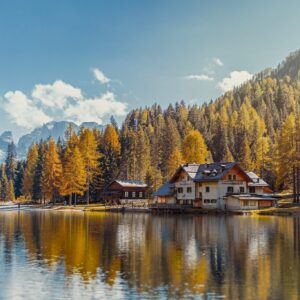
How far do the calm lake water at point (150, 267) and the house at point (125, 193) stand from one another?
234 feet

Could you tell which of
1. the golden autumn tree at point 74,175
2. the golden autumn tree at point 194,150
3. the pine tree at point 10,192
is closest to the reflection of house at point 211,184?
the golden autumn tree at point 194,150

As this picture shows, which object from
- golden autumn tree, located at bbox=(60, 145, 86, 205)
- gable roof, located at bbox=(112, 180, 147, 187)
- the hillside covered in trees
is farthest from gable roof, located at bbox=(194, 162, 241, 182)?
golden autumn tree, located at bbox=(60, 145, 86, 205)

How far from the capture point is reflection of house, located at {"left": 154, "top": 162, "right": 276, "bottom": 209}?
9231 centimetres

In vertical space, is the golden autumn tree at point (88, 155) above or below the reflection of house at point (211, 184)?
above

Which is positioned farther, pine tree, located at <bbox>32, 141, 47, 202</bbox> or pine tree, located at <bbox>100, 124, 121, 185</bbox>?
pine tree, located at <bbox>32, 141, 47, 202</bbox>

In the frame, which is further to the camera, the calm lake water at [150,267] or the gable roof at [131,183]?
the gable roof at [131,183]

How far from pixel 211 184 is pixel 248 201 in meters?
8.16

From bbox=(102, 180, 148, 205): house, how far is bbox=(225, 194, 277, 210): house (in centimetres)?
2931

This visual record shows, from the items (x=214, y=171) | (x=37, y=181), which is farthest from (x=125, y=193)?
(x=37, y=181)

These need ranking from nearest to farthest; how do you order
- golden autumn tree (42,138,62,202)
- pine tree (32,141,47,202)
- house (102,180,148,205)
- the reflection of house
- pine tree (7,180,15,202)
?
the reflection of house < house (102,180,148,205) < golden autumn tree (42,138,62,202) < pine tree (32,141,47,202) < pine tree (7,180,15,202)

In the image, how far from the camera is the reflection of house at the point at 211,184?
303ft

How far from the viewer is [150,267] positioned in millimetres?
27609

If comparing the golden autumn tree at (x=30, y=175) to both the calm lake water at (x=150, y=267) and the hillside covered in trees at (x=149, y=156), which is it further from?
the calm lake water at (x=150, y=267)

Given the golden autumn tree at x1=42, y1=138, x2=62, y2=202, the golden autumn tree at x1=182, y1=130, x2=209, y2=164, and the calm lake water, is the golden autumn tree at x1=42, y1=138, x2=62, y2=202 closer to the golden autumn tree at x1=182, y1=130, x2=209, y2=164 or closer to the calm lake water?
the golden autumn tree at x1=182, y1=130, x2=209, y2=164
